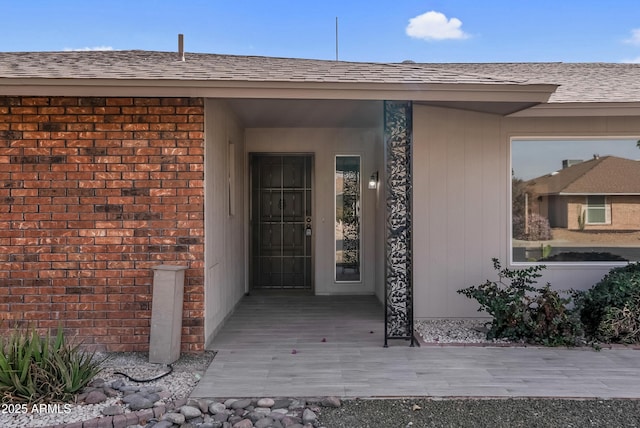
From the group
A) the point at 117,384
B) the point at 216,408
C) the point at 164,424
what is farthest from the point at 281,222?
the point at 164,424

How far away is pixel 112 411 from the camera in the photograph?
3.10 m

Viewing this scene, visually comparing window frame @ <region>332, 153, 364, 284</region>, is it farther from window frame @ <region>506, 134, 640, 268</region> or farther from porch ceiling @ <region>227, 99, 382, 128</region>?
window frame @ <region>506, 134, 640, 268</region>

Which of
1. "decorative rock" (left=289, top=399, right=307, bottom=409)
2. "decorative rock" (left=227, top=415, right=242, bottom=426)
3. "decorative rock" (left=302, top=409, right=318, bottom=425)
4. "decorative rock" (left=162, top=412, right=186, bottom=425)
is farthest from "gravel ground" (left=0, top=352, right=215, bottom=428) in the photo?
"decorative rock" (left=302, top=409, right=318, bottom=425)

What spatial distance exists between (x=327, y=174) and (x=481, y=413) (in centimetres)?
461

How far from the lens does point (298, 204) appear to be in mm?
7395

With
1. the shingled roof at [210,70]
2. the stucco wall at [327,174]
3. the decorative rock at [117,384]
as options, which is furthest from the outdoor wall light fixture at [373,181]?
the decorative rock at [117,384]

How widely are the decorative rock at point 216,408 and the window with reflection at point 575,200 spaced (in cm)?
389

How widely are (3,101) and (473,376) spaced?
489 cm

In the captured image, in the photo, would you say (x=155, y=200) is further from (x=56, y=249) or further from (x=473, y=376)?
(x=473, y=376)

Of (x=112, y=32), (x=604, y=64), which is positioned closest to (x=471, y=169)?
(x=604, y=64)

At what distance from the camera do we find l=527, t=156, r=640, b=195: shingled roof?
5.48 metres

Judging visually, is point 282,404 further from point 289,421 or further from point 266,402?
point 289,421

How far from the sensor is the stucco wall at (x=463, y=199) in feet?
17.8

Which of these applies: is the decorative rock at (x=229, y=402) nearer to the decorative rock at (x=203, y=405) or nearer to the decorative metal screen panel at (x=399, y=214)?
the decorative rock at (x=203, y=405)
